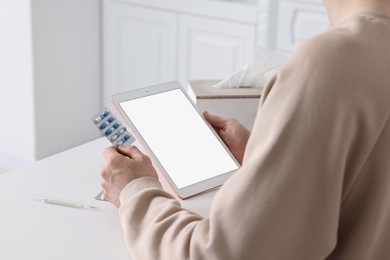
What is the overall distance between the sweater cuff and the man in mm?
219

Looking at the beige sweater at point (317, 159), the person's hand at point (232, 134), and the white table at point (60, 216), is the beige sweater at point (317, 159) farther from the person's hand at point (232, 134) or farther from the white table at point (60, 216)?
the person's hand at point (232, 134)

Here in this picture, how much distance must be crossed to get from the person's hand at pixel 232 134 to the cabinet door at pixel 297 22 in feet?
5.48

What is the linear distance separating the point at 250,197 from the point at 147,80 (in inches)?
117

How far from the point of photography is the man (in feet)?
2.63

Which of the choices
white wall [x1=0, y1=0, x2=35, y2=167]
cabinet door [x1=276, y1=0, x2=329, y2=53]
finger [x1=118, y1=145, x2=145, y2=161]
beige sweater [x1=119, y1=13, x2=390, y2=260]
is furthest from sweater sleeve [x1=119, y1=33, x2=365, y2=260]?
white wall [x1=0, y1=0, x2=35, y2=167]

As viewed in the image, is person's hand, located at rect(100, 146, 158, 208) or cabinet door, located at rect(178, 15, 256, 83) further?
cabinet door, located at rect(178, 15, 256, 83)

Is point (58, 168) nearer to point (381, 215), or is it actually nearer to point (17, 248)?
point (17, 248)

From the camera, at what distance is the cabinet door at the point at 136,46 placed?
11.9ft

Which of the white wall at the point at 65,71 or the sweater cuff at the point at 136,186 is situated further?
the white wall at the point at 65,71

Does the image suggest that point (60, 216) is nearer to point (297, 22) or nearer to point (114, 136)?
point (114, 136)

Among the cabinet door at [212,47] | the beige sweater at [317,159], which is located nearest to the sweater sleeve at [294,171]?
the beige sweater at [317,159]

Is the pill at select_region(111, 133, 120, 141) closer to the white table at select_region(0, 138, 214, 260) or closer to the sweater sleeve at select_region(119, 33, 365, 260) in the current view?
the white table at select_region(0, 138, 214, 260)

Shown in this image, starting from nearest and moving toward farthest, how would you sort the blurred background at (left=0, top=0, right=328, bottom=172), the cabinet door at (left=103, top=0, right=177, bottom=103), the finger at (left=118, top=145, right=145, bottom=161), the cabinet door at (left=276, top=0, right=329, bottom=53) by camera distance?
the finger at (left=118, top=145, right=145, bottom=161) → the cabinet door at (left=276, top=0, right=329, bottom=53) → the blurred background at (left=0, top=0, right=328, bottom=172) → the cabinet door at (left=103, top=0, right=177, bottom=103)

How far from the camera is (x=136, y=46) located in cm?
373
